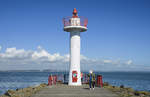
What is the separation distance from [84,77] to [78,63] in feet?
12.1

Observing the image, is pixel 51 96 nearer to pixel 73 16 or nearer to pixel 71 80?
pixel 71 80

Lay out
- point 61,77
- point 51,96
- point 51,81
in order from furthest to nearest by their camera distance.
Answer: point 61,77 → point 51,81 → point 51,96

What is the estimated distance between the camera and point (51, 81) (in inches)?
934

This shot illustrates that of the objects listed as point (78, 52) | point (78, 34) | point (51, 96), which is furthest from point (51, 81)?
point (51, 96)

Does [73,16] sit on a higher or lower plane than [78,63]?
higher

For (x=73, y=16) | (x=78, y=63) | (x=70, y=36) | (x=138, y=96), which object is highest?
(x=73, y=16)

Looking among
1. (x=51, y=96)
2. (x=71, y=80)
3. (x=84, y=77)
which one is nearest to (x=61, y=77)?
(x=84, y=77)

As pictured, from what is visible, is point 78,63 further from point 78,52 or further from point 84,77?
point 84,77

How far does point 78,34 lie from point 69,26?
1378 millimetres

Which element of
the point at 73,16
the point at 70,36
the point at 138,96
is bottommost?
the point at 138,96

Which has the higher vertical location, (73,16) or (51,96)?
(73,16)

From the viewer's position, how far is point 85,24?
22500 mm

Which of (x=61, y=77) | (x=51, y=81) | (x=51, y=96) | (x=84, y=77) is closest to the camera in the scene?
(x=51, y=96)

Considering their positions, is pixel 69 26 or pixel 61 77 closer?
pixel 69 26
